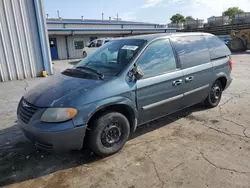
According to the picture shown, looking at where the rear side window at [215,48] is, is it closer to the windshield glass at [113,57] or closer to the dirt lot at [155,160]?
the dirt lot at [155,160]

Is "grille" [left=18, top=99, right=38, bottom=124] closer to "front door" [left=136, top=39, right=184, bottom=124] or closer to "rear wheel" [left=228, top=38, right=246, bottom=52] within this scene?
"front door" [left=136, top=39, right=184, bottom=124]

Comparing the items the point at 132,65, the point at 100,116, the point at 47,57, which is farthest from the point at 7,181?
the point at 47,57

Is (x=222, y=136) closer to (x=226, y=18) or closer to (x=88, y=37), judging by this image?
(x=88, y=37)

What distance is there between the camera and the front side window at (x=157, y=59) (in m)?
3.28

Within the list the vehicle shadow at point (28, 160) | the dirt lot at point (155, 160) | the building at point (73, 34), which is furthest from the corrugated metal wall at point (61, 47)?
the vehicle shadow at point (28, 160)

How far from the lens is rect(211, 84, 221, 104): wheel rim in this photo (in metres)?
4.70

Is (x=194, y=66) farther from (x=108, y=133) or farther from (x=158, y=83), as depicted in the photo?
(x=108, y=133)

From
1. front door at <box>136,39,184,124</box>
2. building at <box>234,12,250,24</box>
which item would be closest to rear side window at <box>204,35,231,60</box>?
front door at <box>136,39,184,124</box>

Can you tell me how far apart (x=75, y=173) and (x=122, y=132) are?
90 cm

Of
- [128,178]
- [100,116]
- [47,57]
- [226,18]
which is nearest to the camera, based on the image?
[128,178]

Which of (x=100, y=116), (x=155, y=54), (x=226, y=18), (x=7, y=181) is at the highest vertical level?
(x=226, y=18)

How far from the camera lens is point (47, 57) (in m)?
9.27

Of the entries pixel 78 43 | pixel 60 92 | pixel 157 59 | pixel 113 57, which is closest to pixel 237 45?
pixel 78 43

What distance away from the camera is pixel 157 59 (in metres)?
3.45
